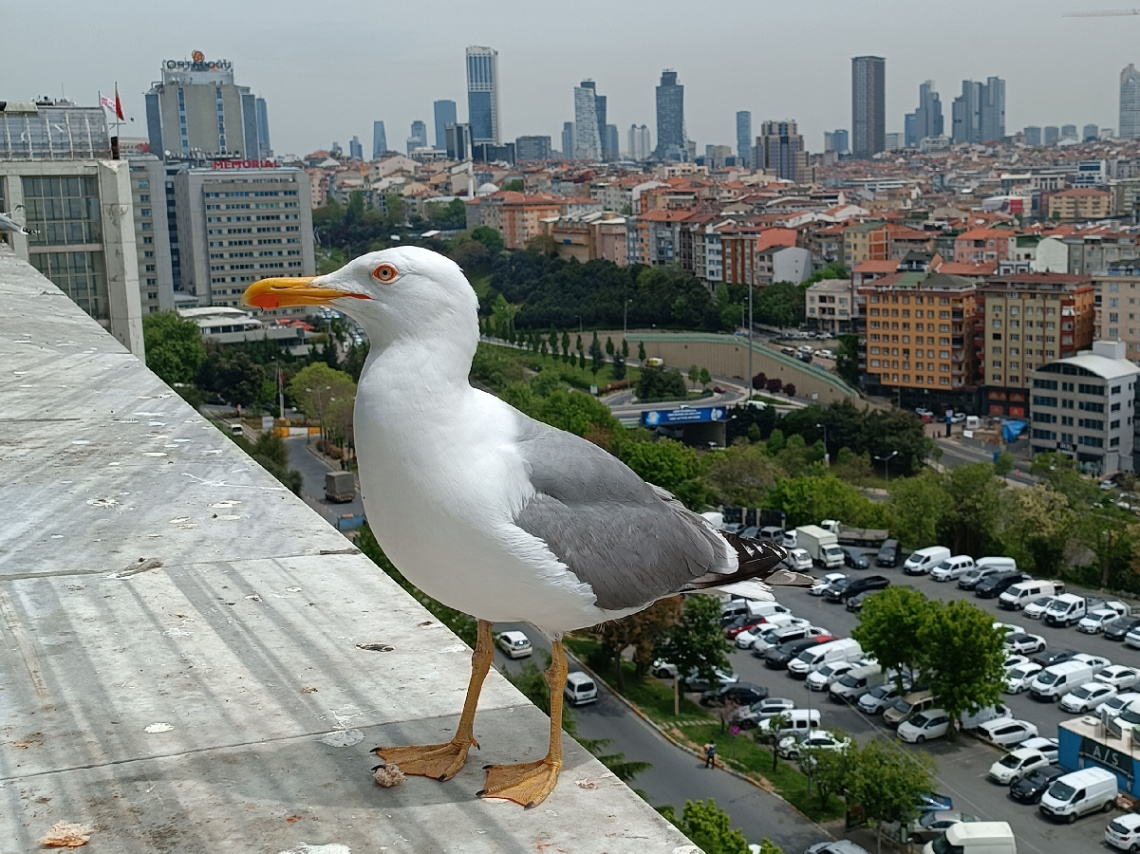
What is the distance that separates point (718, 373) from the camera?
25.4m

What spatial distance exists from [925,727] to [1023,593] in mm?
3360

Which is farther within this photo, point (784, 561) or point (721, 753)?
point (721, 753)

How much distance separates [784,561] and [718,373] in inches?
959

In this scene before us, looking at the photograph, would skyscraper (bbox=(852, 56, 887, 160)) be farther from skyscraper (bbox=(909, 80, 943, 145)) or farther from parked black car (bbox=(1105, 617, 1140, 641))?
parked black car (bbox=(1105, 617, 1140, 641))

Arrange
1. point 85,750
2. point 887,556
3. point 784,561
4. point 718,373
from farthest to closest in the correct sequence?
1. point 718,373
2. point 887,556
3. point 784,561
4. point 85,750

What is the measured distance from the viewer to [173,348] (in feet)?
58.4

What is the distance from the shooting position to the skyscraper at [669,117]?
92.9 meters

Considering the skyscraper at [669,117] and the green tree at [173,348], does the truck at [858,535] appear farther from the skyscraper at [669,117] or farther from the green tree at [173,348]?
the skyscraper at [669,117]

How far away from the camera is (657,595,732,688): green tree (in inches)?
334

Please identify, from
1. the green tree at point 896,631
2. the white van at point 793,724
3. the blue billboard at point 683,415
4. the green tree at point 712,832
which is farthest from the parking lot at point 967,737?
the blue billboard at point 683,415

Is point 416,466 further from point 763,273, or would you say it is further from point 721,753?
point 763,273

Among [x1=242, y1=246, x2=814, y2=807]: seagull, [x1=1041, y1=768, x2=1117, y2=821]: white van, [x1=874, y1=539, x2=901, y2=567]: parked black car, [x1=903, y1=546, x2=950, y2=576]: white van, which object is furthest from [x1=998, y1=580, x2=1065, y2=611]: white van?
[x1=242, y1=246, x2=814, y2=807]: seagull

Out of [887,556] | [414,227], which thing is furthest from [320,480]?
[414,227]

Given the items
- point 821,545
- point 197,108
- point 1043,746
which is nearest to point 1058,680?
point 1043,746
